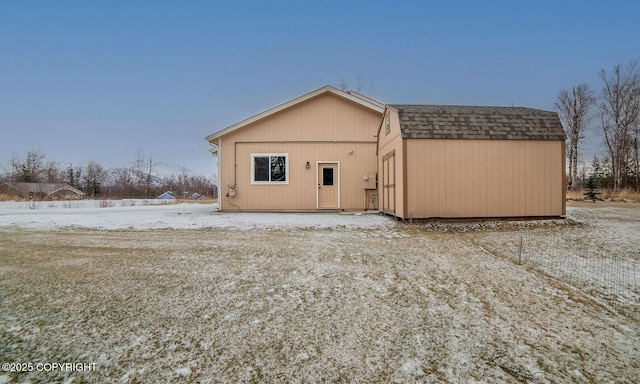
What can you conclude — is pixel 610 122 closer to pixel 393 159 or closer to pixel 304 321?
pixel 393 159

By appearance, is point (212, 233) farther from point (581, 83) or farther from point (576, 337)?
point (581, 83)

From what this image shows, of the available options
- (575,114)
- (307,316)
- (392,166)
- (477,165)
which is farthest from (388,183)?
(575,114)

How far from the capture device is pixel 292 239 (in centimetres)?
586

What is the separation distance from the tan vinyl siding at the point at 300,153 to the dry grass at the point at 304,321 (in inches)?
259

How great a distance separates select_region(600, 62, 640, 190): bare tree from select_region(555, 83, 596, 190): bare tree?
109 centimetres

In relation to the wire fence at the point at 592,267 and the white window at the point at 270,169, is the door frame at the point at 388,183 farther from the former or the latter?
the white window at the point at 270,169

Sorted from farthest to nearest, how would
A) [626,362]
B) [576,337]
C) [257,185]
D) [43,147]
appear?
[43,147]
[257,185]
[576,337]
[626,362]

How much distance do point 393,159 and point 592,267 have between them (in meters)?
5.24

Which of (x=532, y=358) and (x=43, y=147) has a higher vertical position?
(x=43, y=147)

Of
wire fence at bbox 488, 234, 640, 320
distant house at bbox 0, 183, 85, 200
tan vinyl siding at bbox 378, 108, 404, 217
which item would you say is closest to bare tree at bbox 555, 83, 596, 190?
tan vinyl siding at bbox 378, 108, 404, 217

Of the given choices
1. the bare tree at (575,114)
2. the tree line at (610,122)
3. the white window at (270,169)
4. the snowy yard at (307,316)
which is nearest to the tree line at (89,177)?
the white window at (270,169)

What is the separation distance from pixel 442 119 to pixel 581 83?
2929 cm

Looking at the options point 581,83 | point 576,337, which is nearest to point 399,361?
point 576,337

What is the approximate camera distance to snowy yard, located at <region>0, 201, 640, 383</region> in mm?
1863
